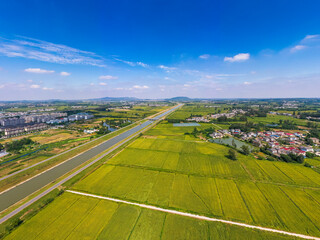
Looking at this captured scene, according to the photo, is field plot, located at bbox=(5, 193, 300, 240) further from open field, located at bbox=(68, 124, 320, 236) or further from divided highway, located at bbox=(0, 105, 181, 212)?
divided highway, located at bbox=(0, 105, 181, 212)

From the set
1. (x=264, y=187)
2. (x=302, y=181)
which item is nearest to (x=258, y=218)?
(x=264, y=187)

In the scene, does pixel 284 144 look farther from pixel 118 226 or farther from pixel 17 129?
pixel 17 129

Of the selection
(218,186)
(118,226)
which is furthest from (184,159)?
(118,226)

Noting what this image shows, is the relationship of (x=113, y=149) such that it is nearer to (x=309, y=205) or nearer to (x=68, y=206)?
(x=68, y=206)

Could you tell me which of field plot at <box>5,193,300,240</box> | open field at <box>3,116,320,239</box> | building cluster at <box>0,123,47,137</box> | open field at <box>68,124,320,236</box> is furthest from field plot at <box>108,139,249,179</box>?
building cluster at <box>0,123,47,137</box>

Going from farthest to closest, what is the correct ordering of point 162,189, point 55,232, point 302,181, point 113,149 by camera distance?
point 113,149, point 302,181, point 162,189, point 55,232

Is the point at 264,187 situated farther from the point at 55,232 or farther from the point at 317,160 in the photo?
the point at 55,232

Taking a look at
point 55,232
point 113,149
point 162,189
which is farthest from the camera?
point 113,149

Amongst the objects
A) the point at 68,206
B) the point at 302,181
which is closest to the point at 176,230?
the point at 68,206

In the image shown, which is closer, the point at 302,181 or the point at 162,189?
the point at 162,189
